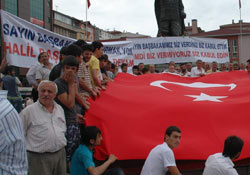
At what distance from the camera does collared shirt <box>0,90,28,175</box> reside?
5.91 feet

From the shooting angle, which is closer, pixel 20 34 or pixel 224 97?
pixel 224 97

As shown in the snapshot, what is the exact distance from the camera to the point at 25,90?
30266 mm

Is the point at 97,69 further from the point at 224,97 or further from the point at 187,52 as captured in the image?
the point at 187,52

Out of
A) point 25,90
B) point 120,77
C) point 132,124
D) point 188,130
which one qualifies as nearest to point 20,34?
point 120,77

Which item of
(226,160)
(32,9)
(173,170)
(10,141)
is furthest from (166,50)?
(32,9)

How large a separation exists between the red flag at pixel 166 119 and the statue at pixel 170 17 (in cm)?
565

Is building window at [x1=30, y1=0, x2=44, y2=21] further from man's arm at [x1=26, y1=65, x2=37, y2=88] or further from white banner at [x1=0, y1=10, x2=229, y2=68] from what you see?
man's arm at [x1=26, y1=65, x2=37, y2=88]

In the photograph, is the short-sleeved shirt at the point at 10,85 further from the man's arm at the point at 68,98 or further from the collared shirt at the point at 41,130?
the collared shirt at the point at 41,130

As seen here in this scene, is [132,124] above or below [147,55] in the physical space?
below

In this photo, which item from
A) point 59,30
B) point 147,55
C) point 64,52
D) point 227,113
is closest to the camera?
point 64,52

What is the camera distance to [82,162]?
321 cm

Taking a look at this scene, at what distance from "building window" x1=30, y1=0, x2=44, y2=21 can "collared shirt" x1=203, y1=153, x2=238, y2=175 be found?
41658 mm

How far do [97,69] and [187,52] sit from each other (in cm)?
566

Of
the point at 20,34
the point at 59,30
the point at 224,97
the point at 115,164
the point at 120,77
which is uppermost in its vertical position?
the point at 59,30
